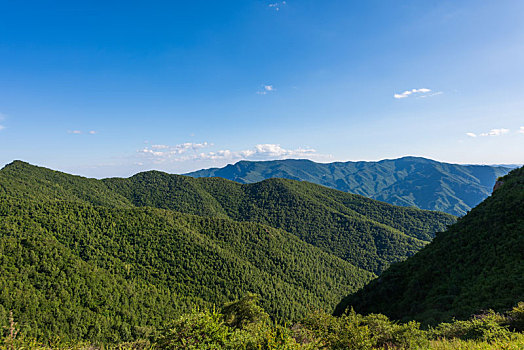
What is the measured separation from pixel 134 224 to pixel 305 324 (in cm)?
14325

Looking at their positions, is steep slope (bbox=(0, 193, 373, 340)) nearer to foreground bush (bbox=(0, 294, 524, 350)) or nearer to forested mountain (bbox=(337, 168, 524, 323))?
foreground bush (bbox=(0, 294, 524, 350))

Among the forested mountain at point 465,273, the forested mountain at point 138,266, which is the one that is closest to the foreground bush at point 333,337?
the forested mountain at point 465,273

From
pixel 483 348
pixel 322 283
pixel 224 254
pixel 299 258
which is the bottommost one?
pixel 322 283

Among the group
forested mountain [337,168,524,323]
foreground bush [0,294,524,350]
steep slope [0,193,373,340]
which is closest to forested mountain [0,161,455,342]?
steep slope [0,193,373,340]

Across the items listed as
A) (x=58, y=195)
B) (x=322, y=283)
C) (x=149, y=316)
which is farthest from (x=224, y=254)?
(x=58, y=195)

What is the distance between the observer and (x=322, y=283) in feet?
480

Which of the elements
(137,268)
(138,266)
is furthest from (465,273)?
(138,266)

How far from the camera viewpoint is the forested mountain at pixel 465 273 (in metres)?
25.9

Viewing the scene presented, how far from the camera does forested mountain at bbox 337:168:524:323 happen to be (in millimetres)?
25891

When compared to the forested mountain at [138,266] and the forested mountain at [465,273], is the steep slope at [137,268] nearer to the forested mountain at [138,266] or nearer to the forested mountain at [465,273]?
the forested mountain at [138,266]

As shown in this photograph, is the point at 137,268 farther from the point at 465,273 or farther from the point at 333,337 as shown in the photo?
the point at 465,273

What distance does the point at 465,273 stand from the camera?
108 ft

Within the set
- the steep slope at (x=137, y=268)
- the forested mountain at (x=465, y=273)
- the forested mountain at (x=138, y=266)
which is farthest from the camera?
the steep slope at (x=137, y=268)

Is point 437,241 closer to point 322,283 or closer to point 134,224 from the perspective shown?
point 322,283
